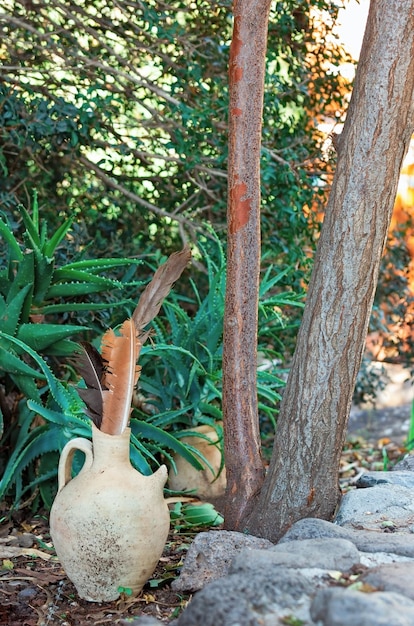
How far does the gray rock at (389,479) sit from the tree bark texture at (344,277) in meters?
0.47

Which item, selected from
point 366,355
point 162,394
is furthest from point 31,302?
point 366,355

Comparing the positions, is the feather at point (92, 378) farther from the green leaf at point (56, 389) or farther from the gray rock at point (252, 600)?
the gray rock at point (252, 600)

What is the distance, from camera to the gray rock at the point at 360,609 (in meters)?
1.72

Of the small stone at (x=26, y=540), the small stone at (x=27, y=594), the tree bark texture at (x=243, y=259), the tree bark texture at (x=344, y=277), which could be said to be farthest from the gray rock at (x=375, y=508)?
the small stone at (x=26, y=540)

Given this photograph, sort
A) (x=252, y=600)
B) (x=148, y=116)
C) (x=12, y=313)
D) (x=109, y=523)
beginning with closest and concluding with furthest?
(x=252, y=600), (x=109, y=523), (x=12, y=313), (x=148, y=116)

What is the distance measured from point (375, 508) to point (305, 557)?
2.78 ft

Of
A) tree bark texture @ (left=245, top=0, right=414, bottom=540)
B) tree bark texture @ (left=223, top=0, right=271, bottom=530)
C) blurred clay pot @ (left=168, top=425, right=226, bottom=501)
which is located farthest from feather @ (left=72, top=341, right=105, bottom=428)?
blurred clay pot @ (left=168, top=425, right=226, bottom=501)

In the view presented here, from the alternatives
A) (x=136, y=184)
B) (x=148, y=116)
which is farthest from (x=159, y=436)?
(x=148, y=116)

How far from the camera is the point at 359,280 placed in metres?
2.88

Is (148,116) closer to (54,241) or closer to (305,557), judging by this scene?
(54,241)

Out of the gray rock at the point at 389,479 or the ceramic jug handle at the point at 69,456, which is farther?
the gray rock at the point at 389,479

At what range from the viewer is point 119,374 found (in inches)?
109

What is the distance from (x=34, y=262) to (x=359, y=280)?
1.58 m

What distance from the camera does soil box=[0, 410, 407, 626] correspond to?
271 cm
